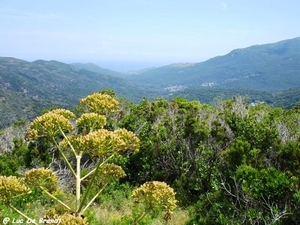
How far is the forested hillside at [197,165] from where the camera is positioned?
6672mm

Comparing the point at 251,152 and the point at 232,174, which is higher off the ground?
the point at 251,152

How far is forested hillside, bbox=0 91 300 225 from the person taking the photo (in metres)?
6.67

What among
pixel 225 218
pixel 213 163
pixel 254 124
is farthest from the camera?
pixel 213 163

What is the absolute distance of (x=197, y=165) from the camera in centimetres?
1043

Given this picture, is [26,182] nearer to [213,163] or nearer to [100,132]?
[100,132]

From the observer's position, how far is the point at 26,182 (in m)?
2.72

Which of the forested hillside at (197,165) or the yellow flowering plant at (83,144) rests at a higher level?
the yellow flowering plant at (83,144)

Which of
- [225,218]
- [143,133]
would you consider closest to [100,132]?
[225,218]

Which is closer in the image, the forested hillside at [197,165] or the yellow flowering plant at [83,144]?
the yellow flowering plant at [83,144]

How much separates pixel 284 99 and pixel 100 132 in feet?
585

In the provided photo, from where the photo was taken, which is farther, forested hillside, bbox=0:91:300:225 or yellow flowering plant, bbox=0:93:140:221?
forested hillside, bbox=0:91:300:225

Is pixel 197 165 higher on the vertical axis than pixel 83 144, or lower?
lower

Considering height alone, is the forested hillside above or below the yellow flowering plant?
below

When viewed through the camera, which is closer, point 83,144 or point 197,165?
point 83,144
